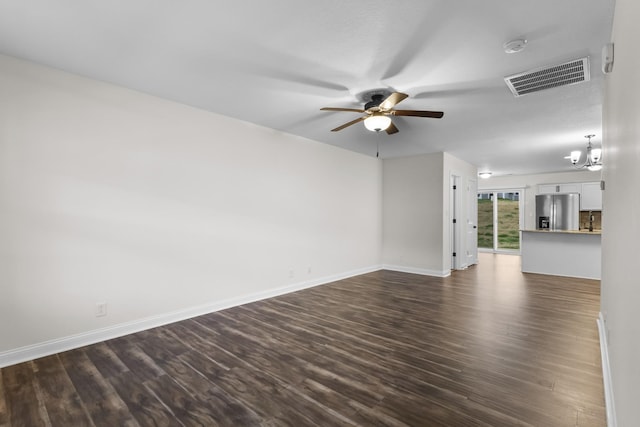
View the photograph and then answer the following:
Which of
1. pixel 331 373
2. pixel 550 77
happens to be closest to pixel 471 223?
pixel 550 77

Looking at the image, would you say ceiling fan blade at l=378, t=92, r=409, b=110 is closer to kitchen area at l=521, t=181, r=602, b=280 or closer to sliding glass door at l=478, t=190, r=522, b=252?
kitchen area at l=521, t=181, r=602, b=280

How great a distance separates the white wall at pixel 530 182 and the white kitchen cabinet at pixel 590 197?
0.29m

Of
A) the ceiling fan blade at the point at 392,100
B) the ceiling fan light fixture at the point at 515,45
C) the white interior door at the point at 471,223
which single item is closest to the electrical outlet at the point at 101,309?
the ceiling fan blade at the point at 392,100

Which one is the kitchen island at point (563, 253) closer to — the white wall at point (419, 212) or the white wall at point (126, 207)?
the white wall at point (419, 212)

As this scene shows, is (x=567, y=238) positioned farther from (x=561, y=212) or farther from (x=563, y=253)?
(x=561, y=212)

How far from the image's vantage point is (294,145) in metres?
5.13

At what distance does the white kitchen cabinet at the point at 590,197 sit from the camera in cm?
837

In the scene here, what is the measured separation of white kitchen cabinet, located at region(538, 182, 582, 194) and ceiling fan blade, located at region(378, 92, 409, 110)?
28.6 feet

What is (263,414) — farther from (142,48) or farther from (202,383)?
(142,48)

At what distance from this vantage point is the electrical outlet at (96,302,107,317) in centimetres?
307

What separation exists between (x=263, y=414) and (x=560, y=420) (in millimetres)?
1850

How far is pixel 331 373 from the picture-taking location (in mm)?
2439

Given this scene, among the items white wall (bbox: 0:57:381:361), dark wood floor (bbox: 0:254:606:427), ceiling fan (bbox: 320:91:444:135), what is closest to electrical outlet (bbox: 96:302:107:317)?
white wall (bbox: 0:57:381:361)

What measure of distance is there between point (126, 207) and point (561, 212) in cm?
1013
